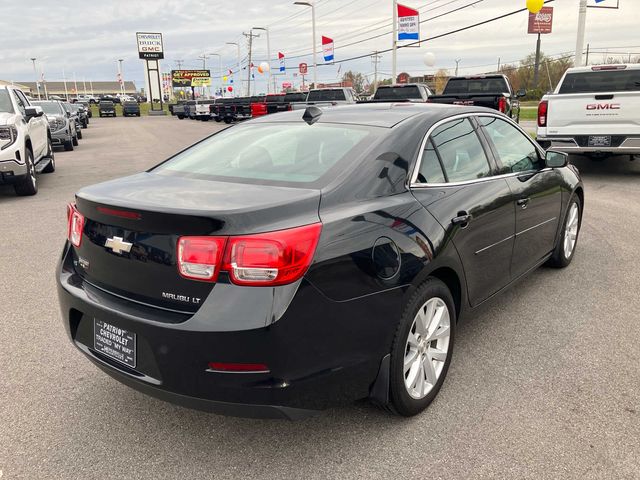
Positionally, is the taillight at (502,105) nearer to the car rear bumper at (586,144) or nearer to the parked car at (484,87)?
the parked car at (484,87)

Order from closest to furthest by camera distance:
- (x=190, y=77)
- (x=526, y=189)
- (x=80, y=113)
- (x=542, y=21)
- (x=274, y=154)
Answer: (x=274, y=154), (x=526, y=189), (x=542, y=21), (x=80, y=113), (x=190, y=77)

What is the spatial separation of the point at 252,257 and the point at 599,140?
9.40 metres

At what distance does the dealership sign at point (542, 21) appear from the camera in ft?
90.6

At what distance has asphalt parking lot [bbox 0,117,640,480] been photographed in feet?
8.51

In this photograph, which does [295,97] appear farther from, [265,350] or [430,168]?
[265,350]

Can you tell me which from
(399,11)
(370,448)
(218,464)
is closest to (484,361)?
(370,448)

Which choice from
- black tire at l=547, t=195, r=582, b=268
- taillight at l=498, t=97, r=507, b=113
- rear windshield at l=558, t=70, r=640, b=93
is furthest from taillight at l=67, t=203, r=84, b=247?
taillight at l=498, t=97, r=507, b=113

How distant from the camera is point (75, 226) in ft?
9.75

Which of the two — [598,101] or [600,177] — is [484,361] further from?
[600,177]

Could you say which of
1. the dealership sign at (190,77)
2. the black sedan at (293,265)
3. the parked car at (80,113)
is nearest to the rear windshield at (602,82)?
the black sedan at (293,265)

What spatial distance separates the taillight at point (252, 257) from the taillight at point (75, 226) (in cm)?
89

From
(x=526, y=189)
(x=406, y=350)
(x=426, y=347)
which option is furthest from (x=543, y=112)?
(x=406, y=350)

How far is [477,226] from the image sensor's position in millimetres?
3375

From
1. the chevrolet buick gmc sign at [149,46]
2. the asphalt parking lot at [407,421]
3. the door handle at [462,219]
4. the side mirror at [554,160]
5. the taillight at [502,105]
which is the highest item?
the chevrolet buick gmc sign at [149,46]
